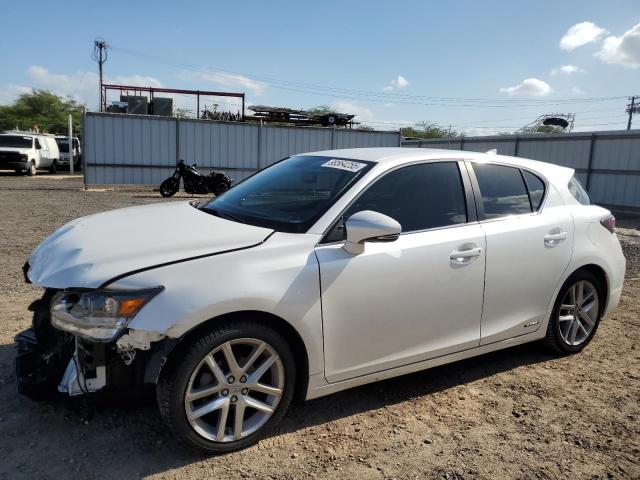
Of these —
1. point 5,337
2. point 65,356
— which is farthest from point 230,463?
point 5,337

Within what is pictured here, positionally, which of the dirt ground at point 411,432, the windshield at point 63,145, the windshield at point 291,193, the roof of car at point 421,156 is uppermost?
the windshield at point 63,145

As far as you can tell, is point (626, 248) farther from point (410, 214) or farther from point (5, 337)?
point (5, 337)

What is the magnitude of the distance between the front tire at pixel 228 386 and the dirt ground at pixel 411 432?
15cm

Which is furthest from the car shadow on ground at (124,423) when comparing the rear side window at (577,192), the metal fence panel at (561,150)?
the metal fence panel at (561,150)

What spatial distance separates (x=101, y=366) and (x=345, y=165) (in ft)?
6.32

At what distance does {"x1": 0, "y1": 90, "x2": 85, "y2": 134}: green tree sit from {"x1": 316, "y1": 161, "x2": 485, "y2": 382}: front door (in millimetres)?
59168

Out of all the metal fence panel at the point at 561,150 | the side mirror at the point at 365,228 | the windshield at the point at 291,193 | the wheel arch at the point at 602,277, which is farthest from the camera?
the metal fence panel at the point at 561,150

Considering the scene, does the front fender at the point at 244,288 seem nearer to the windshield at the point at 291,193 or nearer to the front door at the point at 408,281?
the front door at the point at 408,281

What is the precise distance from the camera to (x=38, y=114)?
189ft

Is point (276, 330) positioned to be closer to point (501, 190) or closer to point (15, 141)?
point (501, 190)

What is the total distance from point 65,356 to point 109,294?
54 centimetres

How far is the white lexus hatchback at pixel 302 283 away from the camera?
101 inches

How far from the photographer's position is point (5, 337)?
4.18 metres

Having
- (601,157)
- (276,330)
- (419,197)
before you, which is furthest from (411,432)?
(601,157)
